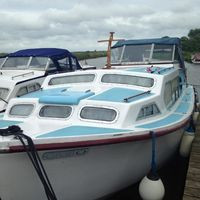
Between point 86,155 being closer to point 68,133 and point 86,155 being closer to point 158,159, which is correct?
point 68,133

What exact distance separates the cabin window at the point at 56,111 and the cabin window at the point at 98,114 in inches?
12.7

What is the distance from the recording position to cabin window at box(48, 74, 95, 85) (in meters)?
8.07

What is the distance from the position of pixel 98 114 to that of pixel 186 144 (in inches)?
139

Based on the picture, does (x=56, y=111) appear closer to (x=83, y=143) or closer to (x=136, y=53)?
(x=83, y=143)

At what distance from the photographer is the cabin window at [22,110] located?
6.82m

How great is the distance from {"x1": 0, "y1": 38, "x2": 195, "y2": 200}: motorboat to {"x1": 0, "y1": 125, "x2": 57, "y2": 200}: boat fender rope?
0.02 m

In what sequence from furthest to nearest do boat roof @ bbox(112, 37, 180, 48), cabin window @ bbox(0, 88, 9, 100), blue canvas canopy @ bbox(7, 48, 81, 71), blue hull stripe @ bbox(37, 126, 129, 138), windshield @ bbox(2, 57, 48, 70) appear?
1. blue canvas canopy @ bbox(7, 48, 81, 71)
2. windshield @ bbox(2, 57, 48, 70)
3. boat roof @ bbox(112, 37, 180, 48)
4. cabin window @ bbox(0, 88, 9, 100)
5. blue hull stripe @ bbox(37, 126, 129, 138)

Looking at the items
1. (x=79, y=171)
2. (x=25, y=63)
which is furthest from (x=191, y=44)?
(x=79, y=171)

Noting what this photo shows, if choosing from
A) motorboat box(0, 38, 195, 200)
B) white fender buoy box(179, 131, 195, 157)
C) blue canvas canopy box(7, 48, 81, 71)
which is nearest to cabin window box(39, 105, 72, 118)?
motorboat box(0, 38, 195, 200)

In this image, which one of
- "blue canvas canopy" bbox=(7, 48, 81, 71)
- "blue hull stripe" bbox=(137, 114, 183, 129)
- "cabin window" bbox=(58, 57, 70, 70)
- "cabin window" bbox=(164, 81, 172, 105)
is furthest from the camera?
"cabin window" bbox=(58, 57, 70, 70)

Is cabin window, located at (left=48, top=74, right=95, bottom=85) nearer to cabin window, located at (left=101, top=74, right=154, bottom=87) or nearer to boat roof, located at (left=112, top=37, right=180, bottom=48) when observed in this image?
cabin window, located at (left=101, top=74, right=154, bottom=87)

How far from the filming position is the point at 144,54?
11.3 meters

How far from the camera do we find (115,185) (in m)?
6.35

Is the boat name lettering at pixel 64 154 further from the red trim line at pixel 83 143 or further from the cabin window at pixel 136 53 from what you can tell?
the cabin window at pixel 136 53
